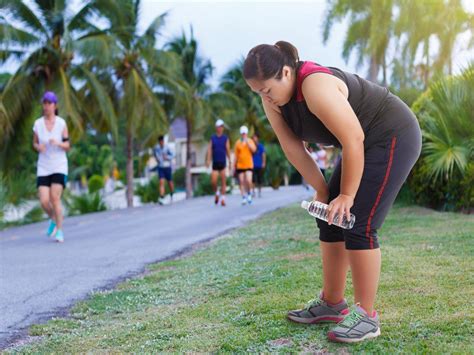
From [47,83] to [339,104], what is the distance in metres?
18.8

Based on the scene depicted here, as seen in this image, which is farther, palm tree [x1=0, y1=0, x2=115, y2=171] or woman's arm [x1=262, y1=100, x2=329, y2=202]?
palm tree [x1=0, y1=0, x2=115, y2=171]

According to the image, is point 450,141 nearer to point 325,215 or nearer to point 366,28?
point 325,215

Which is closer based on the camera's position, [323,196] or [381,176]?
[381,176]

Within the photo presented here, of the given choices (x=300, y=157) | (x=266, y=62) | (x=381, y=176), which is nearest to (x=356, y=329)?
(x=381, y=176)

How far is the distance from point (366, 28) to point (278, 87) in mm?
32365

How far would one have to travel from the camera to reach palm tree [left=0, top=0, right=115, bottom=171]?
19213 mm

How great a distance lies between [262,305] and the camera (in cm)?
399

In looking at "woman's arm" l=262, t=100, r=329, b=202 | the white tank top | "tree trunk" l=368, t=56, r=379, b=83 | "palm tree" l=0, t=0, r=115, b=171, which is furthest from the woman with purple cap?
"tree trunk" l=368, t=56, r=379, b=83

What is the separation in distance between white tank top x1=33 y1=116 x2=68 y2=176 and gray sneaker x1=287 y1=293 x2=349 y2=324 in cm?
577

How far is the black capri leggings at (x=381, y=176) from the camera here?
3143 millimetres

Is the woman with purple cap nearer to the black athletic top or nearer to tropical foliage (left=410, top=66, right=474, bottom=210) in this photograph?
tropical foliage (left=410, top=66, right=474, bottom=210)

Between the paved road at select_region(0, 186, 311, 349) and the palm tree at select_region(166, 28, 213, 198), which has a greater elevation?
the palm tree at select_region(166, 28, 213, 198)

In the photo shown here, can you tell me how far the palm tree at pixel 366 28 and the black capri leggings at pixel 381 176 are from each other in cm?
2821

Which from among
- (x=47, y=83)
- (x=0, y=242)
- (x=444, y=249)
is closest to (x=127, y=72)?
(x=47, y=83)
